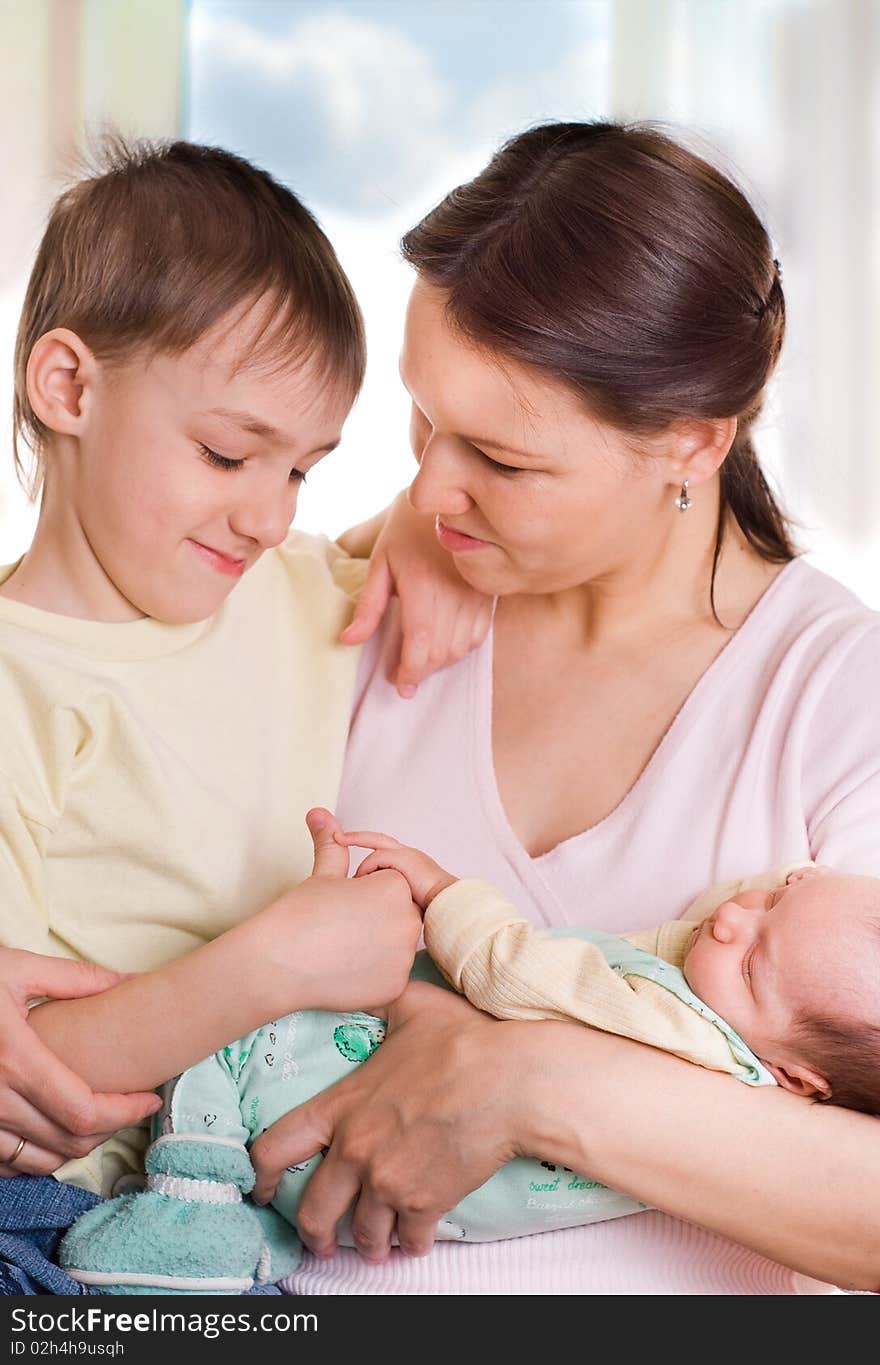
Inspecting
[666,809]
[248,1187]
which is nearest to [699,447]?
[666,809]

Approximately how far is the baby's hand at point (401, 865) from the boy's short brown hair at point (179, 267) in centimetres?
51

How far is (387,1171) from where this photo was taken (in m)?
1.36

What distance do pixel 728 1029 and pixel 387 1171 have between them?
35cm

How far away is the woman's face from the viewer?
1595mm

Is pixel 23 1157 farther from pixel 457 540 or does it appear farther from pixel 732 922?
pixel 457 540

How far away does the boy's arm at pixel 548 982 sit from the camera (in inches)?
53.9

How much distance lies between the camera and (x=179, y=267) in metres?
1.56

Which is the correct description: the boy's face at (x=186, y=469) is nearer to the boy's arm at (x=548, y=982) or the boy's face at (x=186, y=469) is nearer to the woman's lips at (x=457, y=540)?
the woman's lips at (x=457, y=540)

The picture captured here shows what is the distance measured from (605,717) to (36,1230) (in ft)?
2.80

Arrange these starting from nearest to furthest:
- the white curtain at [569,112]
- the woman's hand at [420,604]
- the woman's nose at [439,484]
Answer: the woman's nose at [439,484] → the woman's hand at [420,604] → the white curtain at [569,112]

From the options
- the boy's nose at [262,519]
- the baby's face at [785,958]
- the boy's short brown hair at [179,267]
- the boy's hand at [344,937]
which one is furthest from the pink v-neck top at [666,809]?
the boy's short brown hair at [179,267]

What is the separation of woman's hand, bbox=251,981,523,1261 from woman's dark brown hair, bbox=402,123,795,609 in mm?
705

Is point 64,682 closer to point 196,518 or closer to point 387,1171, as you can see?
point 196,518
